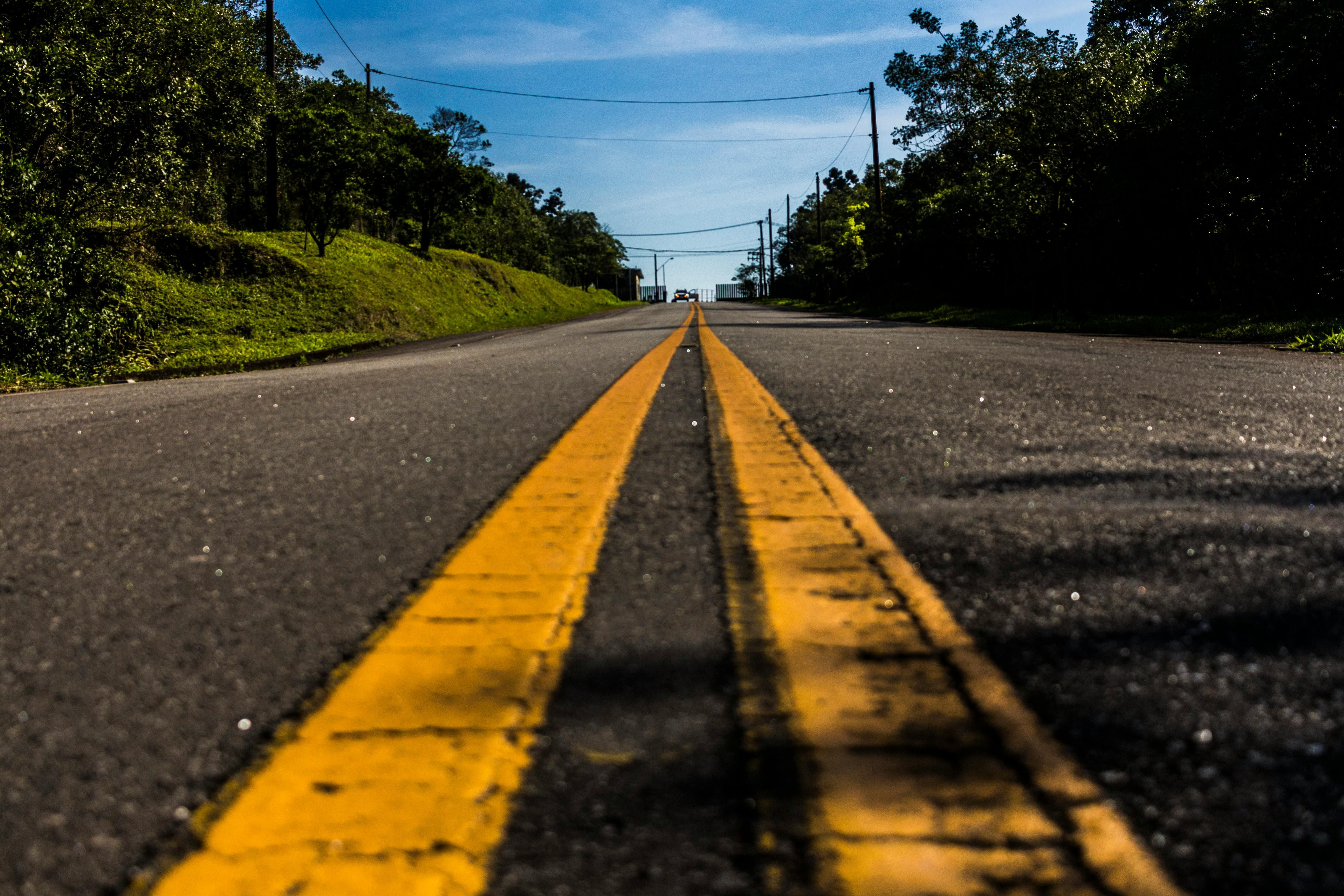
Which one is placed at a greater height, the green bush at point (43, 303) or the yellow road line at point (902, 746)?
the green bush at point (43, 303)

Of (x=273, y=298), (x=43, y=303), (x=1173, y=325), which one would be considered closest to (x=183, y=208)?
(x=273, y=298)

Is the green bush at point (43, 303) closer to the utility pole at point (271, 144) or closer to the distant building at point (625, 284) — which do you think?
the utility pole at point (271, 144)

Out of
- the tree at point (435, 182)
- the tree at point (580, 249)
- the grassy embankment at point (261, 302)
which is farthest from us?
the tree at point (580, 249)

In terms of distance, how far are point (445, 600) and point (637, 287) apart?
152897 millimetres

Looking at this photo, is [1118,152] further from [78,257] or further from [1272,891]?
[1272,891]

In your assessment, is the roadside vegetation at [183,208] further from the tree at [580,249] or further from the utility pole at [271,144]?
the tree at [580,249]

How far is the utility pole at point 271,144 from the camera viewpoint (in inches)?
934

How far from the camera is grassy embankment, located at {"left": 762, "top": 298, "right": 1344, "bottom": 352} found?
31.5 ft

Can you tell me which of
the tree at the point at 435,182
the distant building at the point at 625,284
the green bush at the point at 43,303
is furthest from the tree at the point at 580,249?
the green bush at the point at 43,303

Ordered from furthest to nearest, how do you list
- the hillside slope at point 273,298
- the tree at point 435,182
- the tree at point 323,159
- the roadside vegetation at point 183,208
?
1. the tree at point 435,182
2. the tree at point 323,159
3. the hillside slope at point 273,298
4. the roadside vegetation at point 183,208

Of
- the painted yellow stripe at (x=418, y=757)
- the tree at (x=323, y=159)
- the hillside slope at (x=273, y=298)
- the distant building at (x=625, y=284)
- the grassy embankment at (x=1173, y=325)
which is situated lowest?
the painted yellow stripe at (x=418, y=757)

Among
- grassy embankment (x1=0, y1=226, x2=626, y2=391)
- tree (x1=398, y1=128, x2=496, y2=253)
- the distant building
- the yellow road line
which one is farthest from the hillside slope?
the distant building

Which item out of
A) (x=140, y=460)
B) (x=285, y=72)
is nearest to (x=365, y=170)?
(x=285, y=72)

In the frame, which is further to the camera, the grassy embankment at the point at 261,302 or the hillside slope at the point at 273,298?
the hillside slope at the point at 273,298
